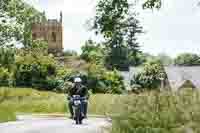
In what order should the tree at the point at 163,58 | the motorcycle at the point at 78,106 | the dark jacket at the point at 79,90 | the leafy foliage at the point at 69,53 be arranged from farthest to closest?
the leafy foliage at the point at 69,53 < the tree at the point at 163,58 < the motorcycle at the point at 78,106 < the dark jacket at the point at 79,90

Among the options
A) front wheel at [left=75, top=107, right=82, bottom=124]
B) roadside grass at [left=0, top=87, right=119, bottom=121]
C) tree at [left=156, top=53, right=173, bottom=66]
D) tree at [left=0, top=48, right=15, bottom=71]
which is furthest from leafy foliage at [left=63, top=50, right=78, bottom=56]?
front wheel at [left=75, top=107, right=82, bottom=124]

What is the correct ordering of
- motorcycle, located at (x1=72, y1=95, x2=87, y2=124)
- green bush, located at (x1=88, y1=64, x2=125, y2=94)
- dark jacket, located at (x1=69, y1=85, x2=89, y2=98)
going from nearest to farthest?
1. dark jacket, located at (x1=69, y1=85, x2=89, y2=98)
2. motorcycle, located at (x1=72, y1=95, x2=87, y2=124)
3. green bush, located at (x1=88, y1=64, x2=125, y2=94)

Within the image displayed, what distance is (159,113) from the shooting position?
1286 cm

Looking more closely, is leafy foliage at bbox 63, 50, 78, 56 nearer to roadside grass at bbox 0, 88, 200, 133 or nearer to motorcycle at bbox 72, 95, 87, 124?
motorcycle at bbox 72, 95, 87, 124

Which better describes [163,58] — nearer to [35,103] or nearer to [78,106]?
[35,103]

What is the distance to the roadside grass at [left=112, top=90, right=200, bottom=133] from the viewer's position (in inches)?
432

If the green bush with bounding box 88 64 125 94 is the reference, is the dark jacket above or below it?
above

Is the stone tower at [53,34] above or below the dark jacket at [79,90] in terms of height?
above

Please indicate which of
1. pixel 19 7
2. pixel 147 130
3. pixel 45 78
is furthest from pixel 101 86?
pixel 147 130

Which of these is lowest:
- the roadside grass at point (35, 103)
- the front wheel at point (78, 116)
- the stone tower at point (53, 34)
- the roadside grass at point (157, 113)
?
the roadside grass at point (35, 103)

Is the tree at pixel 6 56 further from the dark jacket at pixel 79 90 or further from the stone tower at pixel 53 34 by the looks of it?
the stone tower at pixel 53 34

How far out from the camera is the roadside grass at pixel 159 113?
10984 mm

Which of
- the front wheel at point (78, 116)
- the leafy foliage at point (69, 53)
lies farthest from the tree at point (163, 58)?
the front wheel at point (78, 116)

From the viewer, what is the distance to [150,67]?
7762cm
